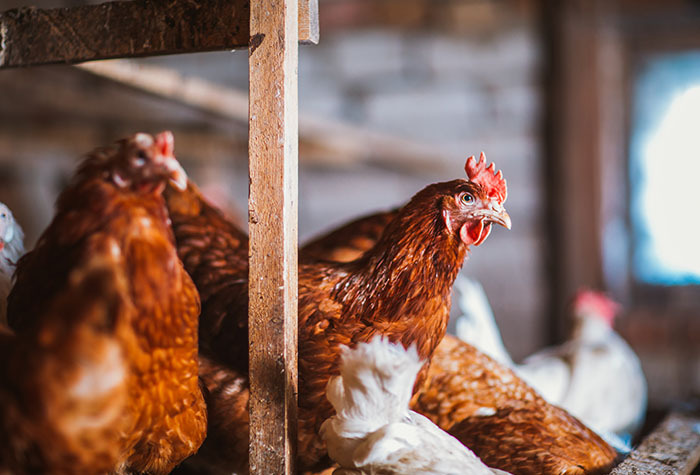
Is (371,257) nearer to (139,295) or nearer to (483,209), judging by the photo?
(483,209)

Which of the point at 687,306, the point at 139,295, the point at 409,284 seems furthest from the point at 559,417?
the point at 687,306

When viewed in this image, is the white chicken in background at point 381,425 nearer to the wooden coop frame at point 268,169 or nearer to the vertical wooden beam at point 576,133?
the wooden coop frame at point 268,169

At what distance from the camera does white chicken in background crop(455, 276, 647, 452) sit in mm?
1832

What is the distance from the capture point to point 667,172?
9.82 feet

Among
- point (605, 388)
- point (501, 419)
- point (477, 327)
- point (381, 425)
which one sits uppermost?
point (381, 425)

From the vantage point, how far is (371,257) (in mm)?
1197

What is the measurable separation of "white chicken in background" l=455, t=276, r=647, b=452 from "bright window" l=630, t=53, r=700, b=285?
107 cm

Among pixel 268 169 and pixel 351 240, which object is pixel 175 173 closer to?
pixel 268 169

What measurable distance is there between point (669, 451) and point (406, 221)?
0.71 metres

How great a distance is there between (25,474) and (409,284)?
663mm

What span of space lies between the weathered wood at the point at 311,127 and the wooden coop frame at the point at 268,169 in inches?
19.8

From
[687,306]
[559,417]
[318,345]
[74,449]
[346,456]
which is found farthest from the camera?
[687,306]

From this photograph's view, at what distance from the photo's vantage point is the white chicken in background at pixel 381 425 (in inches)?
36.6

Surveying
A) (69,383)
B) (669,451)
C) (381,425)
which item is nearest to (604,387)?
(669,451)
